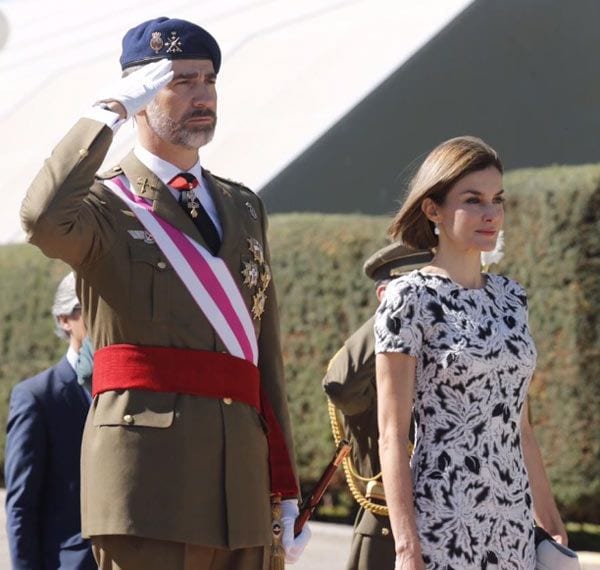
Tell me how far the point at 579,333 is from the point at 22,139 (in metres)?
9.59

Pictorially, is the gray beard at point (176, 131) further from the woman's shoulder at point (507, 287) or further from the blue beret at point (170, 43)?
the woman's shoulder at point (507, 287)

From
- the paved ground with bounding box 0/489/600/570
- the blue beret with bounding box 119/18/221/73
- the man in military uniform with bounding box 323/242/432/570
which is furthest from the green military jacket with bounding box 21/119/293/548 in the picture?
the paved ground with bounding box 0/489/600/570

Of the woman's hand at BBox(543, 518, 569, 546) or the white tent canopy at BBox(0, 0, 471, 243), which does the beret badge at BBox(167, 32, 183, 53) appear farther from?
the white tent canopy at BBox(0, 0, 471, 243)

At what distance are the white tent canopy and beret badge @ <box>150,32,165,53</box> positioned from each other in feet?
25.9

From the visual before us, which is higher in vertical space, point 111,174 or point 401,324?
point 111,174

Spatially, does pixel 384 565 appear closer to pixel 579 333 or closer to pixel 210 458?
pixel 210 458

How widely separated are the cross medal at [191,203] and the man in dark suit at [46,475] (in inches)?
43.5

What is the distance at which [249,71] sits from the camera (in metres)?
14.9

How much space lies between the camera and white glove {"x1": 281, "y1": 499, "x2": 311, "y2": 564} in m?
4.13

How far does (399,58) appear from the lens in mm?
12836

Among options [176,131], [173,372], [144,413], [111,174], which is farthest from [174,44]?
[144,413]

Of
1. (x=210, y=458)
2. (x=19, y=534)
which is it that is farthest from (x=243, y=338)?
(x=19, y=534)

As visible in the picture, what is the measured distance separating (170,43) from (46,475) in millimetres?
1504

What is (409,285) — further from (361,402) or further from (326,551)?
(326,551)
